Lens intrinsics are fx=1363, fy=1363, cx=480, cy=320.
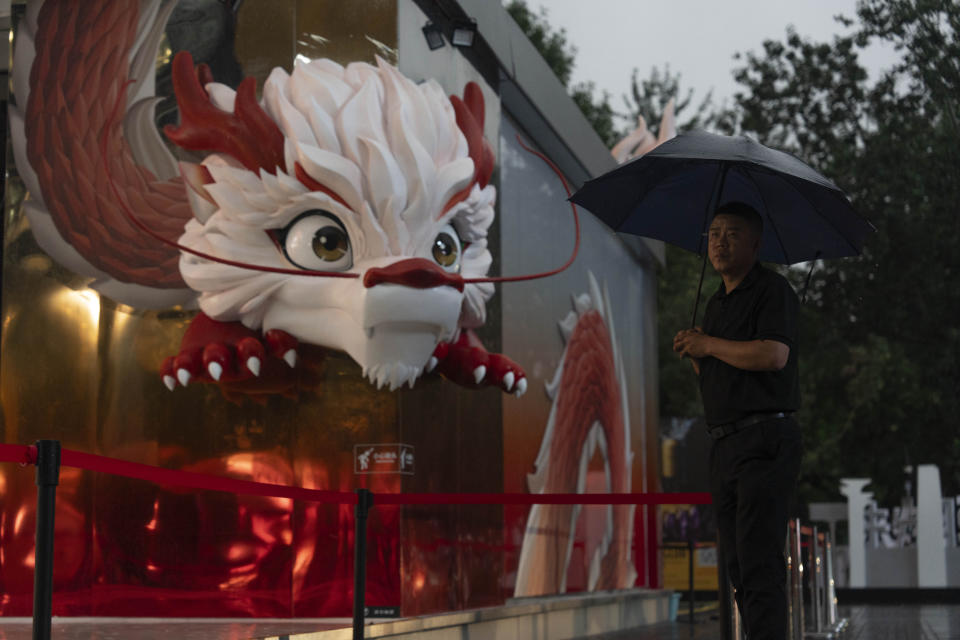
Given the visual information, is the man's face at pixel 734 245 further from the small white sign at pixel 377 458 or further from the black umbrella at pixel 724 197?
the small white sign at pixel 377 458

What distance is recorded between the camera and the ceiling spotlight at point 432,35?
8855mm

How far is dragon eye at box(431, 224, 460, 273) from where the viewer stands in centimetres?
834

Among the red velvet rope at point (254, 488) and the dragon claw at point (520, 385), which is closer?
the red velvet rope at point (254, 488)

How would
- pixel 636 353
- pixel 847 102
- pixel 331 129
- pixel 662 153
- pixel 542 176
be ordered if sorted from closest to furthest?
pixel 662 153, pixel 331 129, pixel 542 176, pixel 636 353, pixel 847 102

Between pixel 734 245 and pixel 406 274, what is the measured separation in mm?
3493

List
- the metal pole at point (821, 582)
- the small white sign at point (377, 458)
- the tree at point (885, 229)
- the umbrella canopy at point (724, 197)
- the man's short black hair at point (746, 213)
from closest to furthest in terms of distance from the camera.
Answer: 1. the man's short black hair at point (746, 213)
2. the umbrella canopy at point (724, 197)
3. the small white sign at point (377, 458)
4. the metal pole at point (821, 582)
5. the tree at point (885, 229)

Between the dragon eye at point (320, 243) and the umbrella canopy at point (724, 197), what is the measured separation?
9.23 ft

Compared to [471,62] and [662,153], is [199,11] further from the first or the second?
[662,153]

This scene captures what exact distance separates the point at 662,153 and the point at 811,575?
5.83m

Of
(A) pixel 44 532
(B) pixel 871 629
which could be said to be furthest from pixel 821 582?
(A) pixel 44 532

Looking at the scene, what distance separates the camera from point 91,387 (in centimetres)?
834

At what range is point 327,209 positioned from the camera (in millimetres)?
7875

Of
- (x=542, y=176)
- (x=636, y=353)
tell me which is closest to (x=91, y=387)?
(x=542, y=176)

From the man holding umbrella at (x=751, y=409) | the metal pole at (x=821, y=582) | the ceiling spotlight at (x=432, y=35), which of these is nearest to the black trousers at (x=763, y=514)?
the man holding umbrella at (x=751, y=409)
